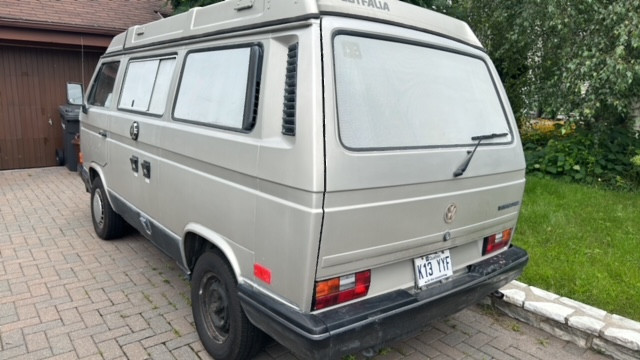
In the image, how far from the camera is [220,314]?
296 cm

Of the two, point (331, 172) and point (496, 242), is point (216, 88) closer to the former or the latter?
point (331, 172)

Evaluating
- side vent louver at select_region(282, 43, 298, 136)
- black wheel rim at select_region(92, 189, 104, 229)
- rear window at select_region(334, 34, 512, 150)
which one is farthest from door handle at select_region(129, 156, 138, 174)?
rear window at select_region(334, 34, 512, 150)

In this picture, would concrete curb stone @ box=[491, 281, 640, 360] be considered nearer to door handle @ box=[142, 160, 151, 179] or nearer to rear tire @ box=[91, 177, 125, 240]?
door handle @ box=[142, 160, 151, 179]

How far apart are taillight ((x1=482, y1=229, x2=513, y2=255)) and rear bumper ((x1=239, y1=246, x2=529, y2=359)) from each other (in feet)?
1.15

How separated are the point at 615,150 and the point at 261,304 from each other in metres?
7.07

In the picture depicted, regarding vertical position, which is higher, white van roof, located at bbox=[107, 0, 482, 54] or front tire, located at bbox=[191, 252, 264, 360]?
white van roof, located at bbox=[107, 0, 482, 54]

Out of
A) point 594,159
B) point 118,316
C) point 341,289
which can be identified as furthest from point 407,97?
point 594,159

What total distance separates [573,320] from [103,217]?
4.50 m

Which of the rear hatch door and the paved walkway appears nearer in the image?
the rear hatch door

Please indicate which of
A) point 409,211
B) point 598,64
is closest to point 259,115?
point 409,211

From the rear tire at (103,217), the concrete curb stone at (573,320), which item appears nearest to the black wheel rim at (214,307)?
the concrete curb stone at (573,320)

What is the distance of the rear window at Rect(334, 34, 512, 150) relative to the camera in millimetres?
2330

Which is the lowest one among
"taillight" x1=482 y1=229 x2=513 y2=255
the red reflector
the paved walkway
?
the paved walkway

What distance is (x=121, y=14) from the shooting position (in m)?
9.75
